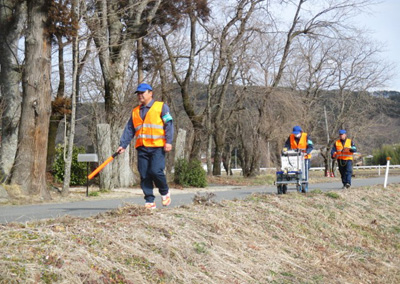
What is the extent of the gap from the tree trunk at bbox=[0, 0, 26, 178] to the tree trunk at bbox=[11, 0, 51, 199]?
4539 mm

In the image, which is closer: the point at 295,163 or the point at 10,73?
the point at 295,163

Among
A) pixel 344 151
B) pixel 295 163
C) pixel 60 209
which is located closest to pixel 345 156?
pixel 344 151

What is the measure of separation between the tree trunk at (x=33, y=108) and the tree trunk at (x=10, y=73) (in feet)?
14.9

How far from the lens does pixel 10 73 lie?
64.9 feet

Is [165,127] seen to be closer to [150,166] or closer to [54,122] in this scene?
[150,166]

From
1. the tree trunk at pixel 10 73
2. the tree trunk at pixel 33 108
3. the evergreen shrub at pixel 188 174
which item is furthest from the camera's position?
the evergreen shrub at pixel 188 174

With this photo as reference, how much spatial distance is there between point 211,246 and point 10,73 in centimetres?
1553

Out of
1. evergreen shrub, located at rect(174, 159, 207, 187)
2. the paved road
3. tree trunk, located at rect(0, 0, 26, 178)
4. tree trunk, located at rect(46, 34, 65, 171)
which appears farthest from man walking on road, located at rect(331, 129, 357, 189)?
tree trunk, located at rect(46, 34, 65, 171)

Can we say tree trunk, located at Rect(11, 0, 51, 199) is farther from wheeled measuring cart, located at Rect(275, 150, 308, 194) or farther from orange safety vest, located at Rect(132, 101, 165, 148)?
orange safety vest, located at Rect(132, 101, 165, 148)

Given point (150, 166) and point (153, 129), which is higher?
point (153, 129)

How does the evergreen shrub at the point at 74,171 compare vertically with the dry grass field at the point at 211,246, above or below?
above

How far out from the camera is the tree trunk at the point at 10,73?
1928cm

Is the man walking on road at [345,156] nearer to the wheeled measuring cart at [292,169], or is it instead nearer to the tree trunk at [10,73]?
the wheeled measuring cart at [292,169]

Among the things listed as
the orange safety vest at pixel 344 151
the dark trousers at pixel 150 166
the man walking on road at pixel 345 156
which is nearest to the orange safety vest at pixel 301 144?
the man walking on road at pixel 345 156
